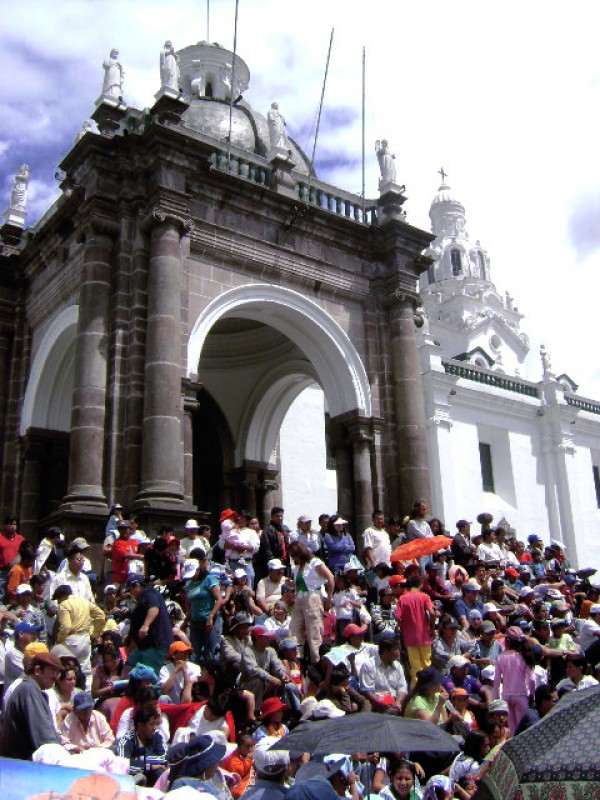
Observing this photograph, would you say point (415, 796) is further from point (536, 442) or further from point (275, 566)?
point (536, 442)

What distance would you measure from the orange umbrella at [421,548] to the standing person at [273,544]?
69.5 inches

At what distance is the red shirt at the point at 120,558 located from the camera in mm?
12305

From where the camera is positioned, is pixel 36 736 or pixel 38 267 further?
pixel 38 267

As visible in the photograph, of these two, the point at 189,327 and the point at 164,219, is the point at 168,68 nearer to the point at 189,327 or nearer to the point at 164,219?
the point at 164,219

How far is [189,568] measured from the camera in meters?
11.3

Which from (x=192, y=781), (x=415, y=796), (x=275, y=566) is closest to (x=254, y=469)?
(x=275, y=566)

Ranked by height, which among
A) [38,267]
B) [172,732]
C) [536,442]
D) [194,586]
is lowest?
[172,732]

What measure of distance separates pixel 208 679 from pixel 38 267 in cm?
1336

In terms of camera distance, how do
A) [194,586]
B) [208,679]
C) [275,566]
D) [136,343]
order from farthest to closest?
[136,343], [275,566], [194,586], [208,679]

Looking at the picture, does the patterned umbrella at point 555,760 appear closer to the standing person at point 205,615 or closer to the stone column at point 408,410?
the standing person at point 205,615

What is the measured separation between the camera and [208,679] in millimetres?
8086

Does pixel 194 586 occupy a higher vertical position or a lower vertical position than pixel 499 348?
lower

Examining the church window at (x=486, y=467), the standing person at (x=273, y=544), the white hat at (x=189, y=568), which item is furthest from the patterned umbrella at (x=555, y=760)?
the church window at (x=486, y=467)

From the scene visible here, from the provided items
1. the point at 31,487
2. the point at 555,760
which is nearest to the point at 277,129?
the point at 31,487
